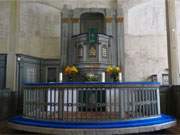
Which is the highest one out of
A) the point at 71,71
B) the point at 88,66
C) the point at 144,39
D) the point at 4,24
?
the point at 4,24

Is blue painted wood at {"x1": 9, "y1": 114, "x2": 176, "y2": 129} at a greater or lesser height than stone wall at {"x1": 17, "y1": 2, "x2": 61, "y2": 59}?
lesser

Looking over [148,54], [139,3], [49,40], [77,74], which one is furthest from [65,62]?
[139,3]

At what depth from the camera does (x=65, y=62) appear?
9.30 meters

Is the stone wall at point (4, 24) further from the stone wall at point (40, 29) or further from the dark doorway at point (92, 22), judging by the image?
the dark doorway at point (92, 22)

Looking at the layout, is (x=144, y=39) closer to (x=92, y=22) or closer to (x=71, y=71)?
(x=92, y=22)

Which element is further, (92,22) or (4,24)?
(92,22)

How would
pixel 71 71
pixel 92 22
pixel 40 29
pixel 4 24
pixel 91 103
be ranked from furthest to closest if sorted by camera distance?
1. pixel 40 29
2. pixel 92 22
3. pixel 4 24
4. pixel 71 71
5. pixel 91 103

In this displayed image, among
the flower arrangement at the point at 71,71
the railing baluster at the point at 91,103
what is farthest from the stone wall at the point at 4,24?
the railing baluster at the point at 91,103

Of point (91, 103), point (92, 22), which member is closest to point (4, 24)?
point (92, 22)

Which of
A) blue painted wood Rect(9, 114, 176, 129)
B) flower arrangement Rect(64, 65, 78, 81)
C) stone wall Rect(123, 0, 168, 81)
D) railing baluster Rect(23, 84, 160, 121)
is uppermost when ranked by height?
stone wall Rect(123, 0, 168, 81)

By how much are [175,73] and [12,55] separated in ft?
20.7

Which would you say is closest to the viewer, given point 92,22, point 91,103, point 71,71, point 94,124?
point 94,124

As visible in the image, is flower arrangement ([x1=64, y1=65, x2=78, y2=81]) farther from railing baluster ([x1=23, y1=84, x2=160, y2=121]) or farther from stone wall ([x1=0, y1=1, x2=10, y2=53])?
stone wall ([x1=0, y1=1, x2=10, y2=53])

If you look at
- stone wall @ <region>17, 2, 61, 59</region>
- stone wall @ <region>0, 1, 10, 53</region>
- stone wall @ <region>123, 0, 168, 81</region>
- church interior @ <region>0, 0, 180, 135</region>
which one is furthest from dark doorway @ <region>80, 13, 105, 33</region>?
stone wall @ <region>0, 1, 10, 53</region>
